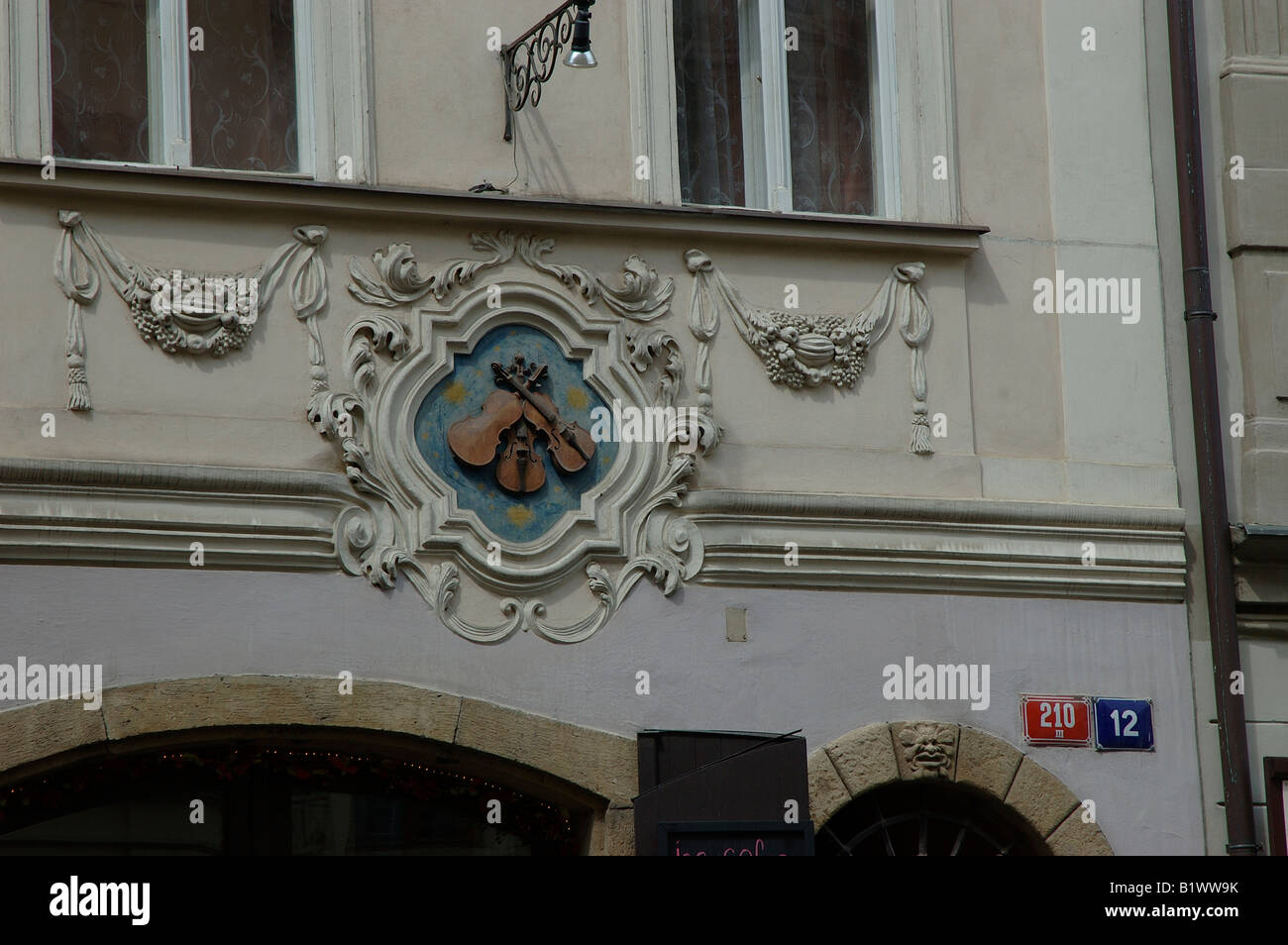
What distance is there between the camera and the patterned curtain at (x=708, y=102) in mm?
10211

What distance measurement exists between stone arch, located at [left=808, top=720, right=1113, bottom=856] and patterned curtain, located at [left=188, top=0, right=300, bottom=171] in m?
3.28

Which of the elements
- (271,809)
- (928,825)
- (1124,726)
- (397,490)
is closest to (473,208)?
(397,490)

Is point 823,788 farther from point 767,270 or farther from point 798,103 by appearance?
point 798,103

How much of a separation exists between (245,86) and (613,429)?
6.67 ft

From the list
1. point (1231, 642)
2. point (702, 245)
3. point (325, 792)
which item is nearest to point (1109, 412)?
point (1231, 642)

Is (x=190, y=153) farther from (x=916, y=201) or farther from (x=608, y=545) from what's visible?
(x=916, y=201)

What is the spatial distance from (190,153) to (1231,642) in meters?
4.88

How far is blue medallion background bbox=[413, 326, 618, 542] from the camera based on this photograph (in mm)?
9500

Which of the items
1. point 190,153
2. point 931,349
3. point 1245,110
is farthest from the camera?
point 1245,110

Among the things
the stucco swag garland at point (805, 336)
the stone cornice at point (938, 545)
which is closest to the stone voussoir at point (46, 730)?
the stone cornice at point (938, 545)

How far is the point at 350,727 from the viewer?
29.8 ft

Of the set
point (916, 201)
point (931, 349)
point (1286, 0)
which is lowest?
point (931, 349)

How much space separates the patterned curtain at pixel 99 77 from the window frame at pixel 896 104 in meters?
2.04
